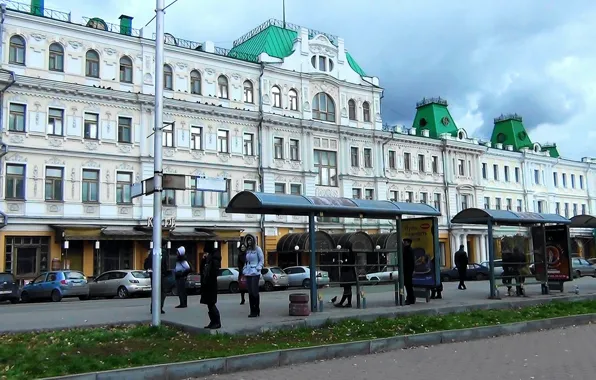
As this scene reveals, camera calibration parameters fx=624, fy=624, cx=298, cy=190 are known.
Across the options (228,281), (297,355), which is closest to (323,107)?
(228,281)

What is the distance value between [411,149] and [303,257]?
1685cm

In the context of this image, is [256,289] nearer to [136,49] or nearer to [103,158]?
[103,158]

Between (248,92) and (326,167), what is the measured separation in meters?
8.49

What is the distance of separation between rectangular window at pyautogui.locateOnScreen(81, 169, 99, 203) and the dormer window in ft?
61.5

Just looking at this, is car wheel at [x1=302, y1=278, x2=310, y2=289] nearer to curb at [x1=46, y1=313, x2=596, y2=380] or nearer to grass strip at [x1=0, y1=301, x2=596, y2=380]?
grass strip at [x1=0, y1=301, x2=596, y2=380]

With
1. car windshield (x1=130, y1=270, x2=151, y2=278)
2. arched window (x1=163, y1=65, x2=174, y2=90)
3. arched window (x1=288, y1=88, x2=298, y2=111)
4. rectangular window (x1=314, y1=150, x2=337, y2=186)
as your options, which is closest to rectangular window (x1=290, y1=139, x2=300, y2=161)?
rectangular window (x1=314, y1=150, x2=337, y2=186)

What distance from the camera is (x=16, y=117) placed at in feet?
110

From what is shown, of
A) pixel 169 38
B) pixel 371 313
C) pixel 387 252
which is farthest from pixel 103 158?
pixel 371 313

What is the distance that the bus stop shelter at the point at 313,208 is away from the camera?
15531mm

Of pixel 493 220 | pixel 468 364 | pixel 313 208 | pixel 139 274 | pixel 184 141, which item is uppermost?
pixel 184 141

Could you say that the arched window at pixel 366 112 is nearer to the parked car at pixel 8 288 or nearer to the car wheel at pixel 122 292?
the car wheel at pixel 122 292

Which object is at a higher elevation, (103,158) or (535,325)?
(103,158)

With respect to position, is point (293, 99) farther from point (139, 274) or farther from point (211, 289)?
point (211, 289)

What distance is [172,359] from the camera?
31.2 ft
